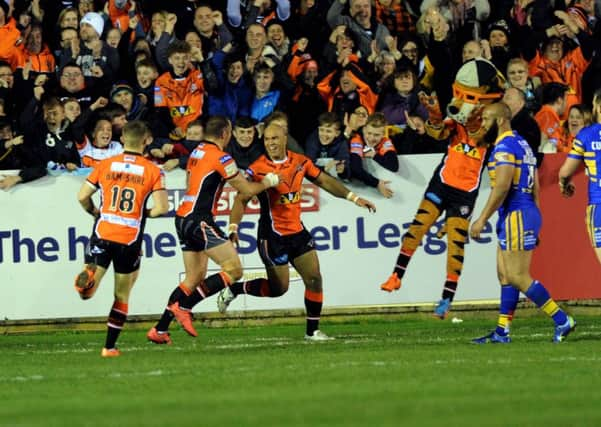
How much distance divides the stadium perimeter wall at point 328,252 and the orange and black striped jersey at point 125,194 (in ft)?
11.3

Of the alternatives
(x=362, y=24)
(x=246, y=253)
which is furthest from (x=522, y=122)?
(x=362, y=24)

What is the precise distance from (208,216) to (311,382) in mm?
4229

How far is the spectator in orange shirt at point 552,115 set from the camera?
18.9 meters

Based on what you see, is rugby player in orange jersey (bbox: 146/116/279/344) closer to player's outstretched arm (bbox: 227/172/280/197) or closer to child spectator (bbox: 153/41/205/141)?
player's outstretched arm (bbox: 227/172/280/197)

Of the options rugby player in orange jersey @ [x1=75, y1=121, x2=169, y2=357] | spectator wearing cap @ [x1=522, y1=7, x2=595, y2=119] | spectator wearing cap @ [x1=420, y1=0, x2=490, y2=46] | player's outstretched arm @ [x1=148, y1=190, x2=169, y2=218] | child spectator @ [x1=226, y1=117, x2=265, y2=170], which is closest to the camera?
player's outstretched arm @ [x1=148, y1=190, x2=169, y2=218]

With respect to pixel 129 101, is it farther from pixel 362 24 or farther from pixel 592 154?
pixel 592 154

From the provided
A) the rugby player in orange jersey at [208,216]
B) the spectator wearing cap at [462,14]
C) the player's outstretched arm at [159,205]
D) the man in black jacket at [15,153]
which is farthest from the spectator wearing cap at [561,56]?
the player's outstretched arm at [159,205]

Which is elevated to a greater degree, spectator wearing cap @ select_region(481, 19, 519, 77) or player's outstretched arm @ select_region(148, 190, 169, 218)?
spectator wearing cap @ select_region(481, 19, 519, 77)

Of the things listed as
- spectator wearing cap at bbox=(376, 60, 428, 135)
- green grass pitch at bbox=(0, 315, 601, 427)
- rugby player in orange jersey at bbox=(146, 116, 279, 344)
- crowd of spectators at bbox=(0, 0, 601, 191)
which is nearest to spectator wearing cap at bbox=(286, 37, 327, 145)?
crowd of spectators at bbox=(0, 0, 601, 191)

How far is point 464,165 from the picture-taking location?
16.9 metres

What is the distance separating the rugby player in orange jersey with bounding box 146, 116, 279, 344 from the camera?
49.0 ft

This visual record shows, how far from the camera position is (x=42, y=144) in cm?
1800

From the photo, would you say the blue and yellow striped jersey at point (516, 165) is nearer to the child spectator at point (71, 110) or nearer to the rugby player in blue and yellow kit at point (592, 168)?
the rugby player in blue and yellow kit at point (592, 168)

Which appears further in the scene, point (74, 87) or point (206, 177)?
point (74, 87)
